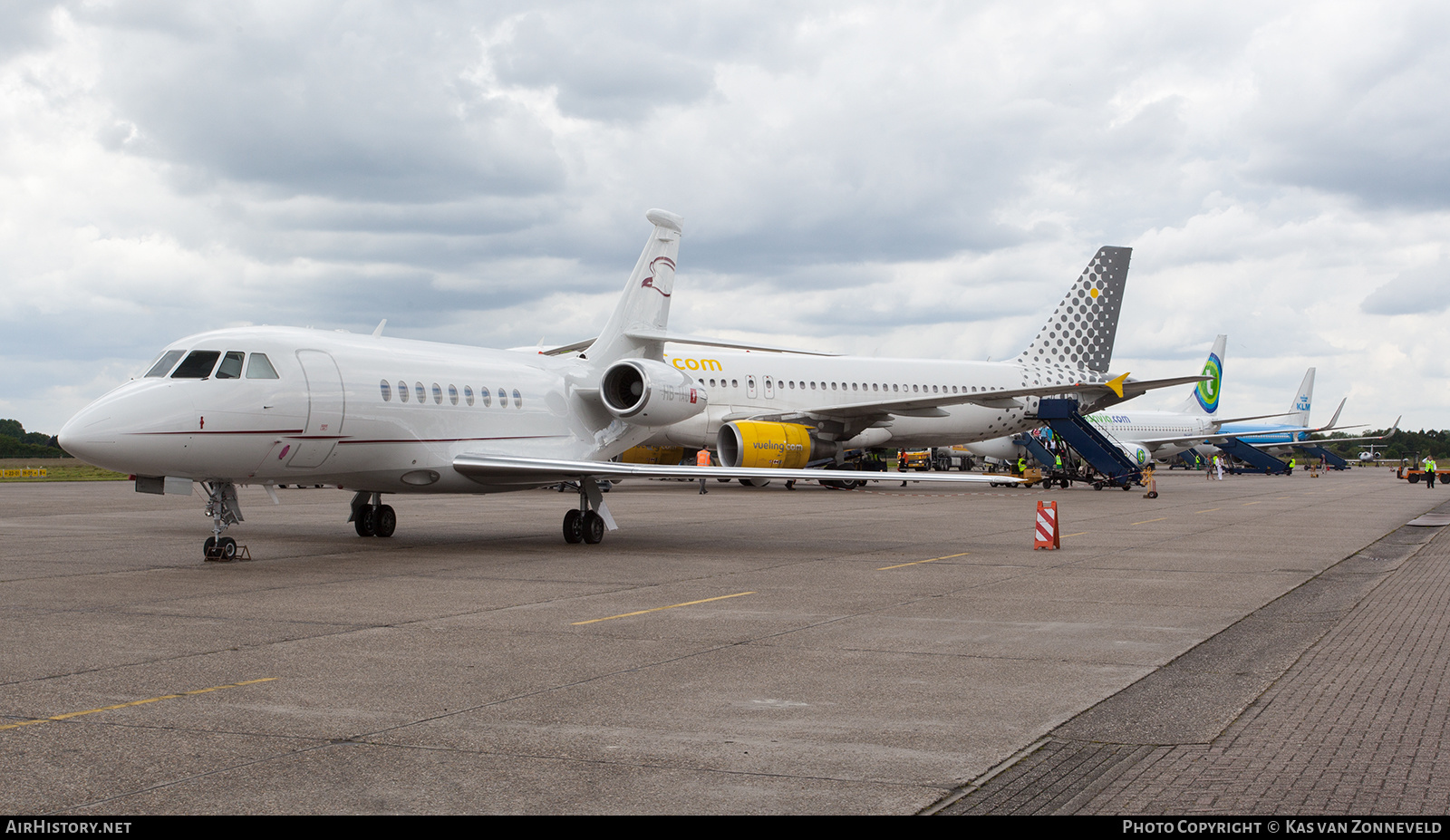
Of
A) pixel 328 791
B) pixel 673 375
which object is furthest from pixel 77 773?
pixel 673 375

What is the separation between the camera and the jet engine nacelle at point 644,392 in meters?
19.5

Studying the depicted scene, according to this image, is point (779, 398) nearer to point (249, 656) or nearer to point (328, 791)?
point (249, 656)

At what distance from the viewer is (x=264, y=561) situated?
15.2 metres

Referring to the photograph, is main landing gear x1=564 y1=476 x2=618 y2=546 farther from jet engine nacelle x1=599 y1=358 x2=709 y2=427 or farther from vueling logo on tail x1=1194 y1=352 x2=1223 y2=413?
vueling logo on tail x1=1194 y1=352 x2=1223 y2=413

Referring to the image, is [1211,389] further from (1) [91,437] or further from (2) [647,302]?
(1) [91,437]

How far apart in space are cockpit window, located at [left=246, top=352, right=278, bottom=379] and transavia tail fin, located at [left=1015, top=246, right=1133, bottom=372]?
3389cm

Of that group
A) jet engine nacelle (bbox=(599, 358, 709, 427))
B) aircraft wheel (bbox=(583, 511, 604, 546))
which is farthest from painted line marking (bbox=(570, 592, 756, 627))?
jet engine nacelle (bbox=(599, 358, 709, 427))

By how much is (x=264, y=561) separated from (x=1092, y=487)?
36656 millimetres

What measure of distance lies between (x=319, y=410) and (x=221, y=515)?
180 centimetres

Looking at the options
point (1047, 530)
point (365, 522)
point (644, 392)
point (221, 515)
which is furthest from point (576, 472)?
point (1047, 530)

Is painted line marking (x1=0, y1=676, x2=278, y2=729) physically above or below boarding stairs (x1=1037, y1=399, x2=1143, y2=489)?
below

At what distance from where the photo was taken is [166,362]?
14.6 m

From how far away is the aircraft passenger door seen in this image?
15414mm
